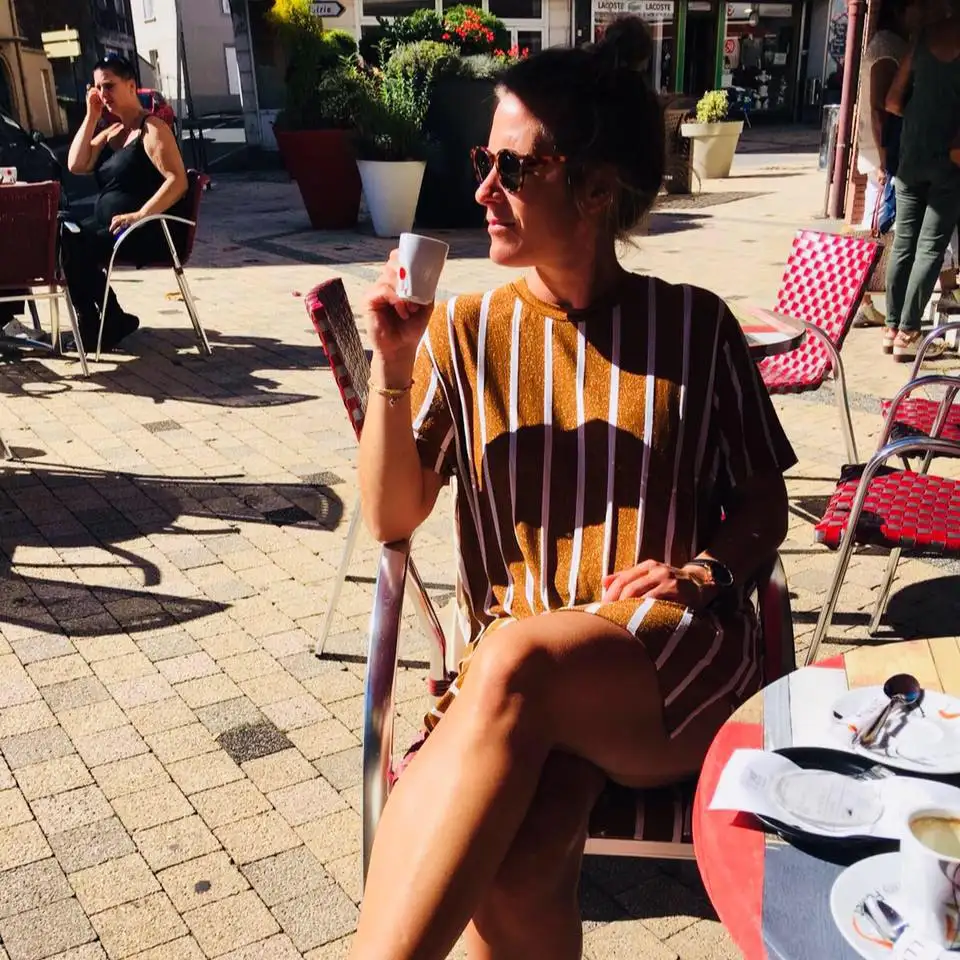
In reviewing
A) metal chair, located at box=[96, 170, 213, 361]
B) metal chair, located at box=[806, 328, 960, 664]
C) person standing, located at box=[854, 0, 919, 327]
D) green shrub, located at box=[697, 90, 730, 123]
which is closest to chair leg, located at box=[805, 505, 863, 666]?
metal chair, located at box=[806, 328, 960, 664]

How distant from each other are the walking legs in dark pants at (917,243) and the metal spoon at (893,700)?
4968 millimetres

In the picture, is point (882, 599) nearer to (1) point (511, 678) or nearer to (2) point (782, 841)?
(1) point (511, 678)

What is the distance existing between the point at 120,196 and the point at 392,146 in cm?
429

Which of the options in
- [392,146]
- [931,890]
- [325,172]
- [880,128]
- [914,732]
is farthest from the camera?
[325,172]

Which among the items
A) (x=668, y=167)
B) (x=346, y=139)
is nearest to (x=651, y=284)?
(x=668, y=167)

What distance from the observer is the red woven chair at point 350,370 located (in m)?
2.25

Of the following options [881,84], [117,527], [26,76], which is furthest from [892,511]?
[26,76]

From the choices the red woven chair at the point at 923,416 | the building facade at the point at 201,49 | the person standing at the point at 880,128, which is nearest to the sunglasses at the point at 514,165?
the red woven chair at the point at 923,416

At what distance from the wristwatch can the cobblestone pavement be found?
745mm

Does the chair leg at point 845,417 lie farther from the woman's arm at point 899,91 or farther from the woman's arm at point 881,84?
the woman's arm at point 881,84

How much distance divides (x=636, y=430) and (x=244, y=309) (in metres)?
6.25

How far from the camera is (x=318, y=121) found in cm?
1059

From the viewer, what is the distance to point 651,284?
6.23 ft

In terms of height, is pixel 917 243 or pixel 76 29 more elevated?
pixel 76 29
